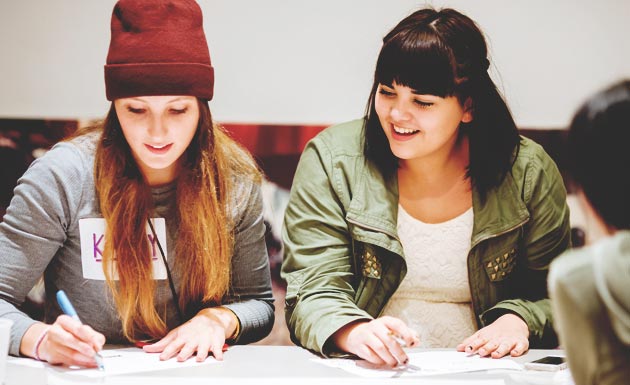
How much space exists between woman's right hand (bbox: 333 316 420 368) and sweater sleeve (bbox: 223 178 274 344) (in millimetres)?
367

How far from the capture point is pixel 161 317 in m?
1.99

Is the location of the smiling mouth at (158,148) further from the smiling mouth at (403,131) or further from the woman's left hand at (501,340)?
the woman's left hand at (501,340)

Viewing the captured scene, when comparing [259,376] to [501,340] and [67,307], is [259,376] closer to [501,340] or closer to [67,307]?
[67,307]

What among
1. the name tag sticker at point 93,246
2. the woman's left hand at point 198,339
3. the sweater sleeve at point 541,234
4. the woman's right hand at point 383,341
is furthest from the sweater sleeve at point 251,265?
the sweater sleeve at point 541,234

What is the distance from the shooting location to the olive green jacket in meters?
2.00

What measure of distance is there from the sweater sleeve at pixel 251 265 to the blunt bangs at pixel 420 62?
0.50 meters

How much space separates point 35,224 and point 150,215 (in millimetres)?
280

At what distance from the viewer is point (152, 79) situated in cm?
183

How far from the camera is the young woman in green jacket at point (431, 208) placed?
197 cm

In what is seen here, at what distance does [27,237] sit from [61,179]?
16 centimetres

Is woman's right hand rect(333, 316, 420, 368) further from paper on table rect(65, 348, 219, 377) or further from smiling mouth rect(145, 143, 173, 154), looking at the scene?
smiling mouth rect(145, 143, 173, 154)

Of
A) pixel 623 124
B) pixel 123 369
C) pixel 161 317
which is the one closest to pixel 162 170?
pixel 161 317

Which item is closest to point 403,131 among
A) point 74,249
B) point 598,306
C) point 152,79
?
point 152,79

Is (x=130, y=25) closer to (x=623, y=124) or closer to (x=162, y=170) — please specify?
(x=162, y=170)
